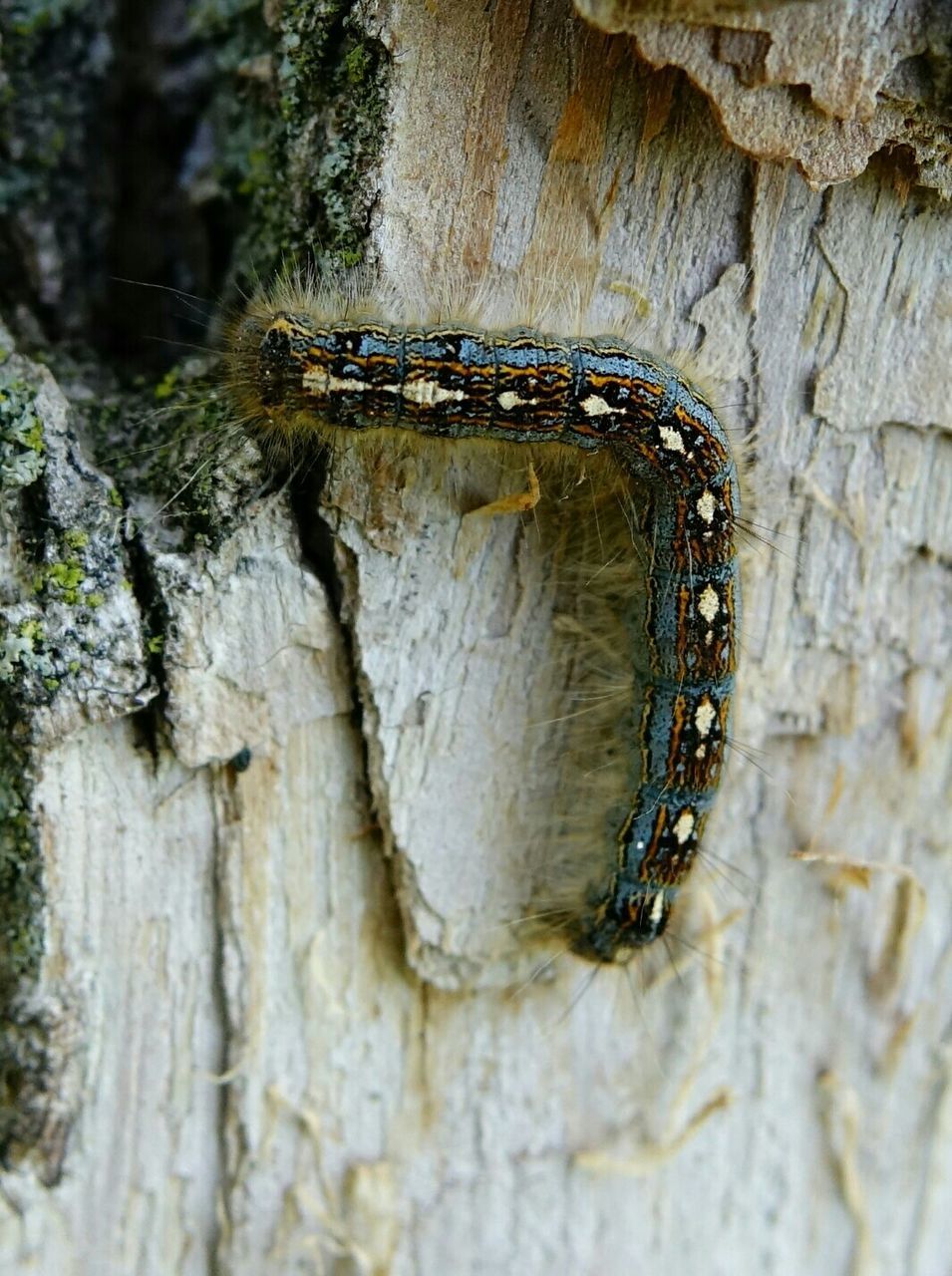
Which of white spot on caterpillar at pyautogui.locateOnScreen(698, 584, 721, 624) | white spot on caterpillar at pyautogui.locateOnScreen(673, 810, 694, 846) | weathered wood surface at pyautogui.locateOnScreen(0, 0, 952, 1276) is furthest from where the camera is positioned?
white spot on caterpillar at pyautogui.locateOnScreen(673, 810, 694, 846)

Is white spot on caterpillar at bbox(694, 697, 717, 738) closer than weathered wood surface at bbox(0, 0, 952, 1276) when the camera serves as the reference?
No

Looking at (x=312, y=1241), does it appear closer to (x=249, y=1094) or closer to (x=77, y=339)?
(x=249, y=1094)

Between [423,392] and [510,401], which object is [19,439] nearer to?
[423,392]

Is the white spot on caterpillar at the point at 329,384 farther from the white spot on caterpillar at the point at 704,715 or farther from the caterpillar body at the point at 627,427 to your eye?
the white spot on caterpillar at the point at 704,715

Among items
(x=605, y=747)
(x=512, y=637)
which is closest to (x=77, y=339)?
(x=512, y=637)

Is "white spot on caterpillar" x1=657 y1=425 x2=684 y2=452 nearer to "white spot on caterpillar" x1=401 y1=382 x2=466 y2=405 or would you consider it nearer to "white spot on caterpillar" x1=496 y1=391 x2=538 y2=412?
"white spot on caterpillar" x1=496 y1=391 x2=538 y2=412

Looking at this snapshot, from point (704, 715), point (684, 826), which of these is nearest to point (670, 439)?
→ point (704, 715)

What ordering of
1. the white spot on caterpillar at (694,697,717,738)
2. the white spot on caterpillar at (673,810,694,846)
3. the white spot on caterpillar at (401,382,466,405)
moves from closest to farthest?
1. the white spot on caterpillar at (401,382,466,405)
2. the white spot on caterpillar at (694,697,717,738)
3. the white spot on caterpillar at (673,810,694,846)

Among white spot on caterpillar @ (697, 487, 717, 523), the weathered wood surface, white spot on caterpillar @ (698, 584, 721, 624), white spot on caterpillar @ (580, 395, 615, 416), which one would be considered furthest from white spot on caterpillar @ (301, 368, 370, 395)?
white spot on caterpillar @ (698, 584, 721, 624)
